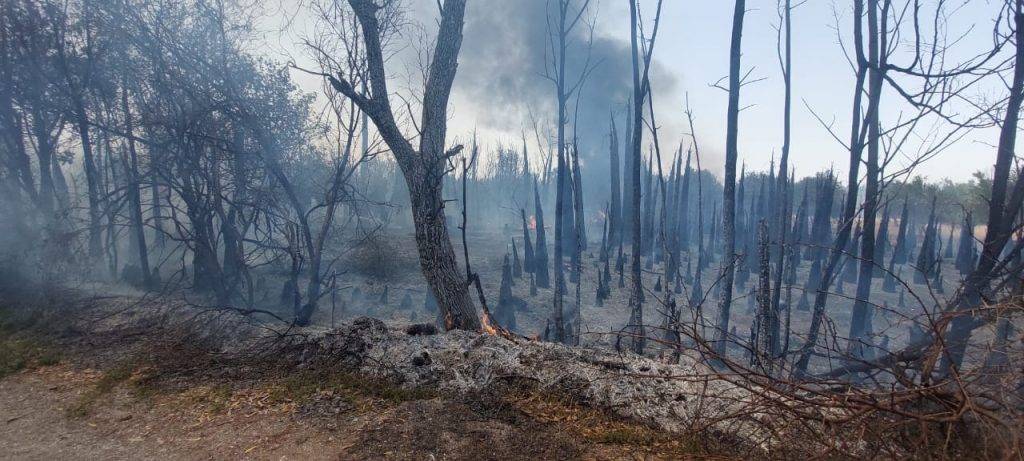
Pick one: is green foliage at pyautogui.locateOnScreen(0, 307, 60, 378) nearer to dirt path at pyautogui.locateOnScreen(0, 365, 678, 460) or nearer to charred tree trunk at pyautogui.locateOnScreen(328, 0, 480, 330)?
dirt path at pyautogui.locateOnScreen(0, 365, 678, 460)

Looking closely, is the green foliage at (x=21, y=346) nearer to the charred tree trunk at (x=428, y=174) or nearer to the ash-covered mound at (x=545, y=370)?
the ash-covered mound at (x=545, y=370)

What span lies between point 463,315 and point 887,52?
680 cm

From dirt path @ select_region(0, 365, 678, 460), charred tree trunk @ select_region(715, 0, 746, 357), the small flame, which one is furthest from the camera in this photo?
charred tree trunk @ select_region(715, 0, 746, 357)

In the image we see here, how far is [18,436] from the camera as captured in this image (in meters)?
3.56

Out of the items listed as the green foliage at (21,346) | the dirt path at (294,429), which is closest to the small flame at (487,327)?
the dirt path at (294,429)

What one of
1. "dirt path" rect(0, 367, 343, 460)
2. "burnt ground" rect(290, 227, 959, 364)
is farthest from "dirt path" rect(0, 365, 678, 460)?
"burnt ground" rect(290, 227, 959, 364)

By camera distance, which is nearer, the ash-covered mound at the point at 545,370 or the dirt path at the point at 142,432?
the dirt path at the point at 142,432

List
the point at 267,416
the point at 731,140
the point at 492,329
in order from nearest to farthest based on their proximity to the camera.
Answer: the point at 267,416, the point at 492,329, the point at 731,140

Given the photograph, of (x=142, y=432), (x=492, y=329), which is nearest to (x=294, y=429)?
(x=142, y=432)

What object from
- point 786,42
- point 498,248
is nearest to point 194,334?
point 786,42

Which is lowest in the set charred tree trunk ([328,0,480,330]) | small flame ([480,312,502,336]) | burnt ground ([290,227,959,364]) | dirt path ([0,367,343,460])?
burnt ground ([290,227,959,364])

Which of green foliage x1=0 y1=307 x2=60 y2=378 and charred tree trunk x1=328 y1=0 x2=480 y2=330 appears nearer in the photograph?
green foliage x1=0 y1=307 x2=60 y2=378

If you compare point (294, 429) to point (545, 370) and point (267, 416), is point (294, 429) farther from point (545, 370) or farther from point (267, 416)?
point (545, 370)

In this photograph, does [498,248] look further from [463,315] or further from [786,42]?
[463,315]
